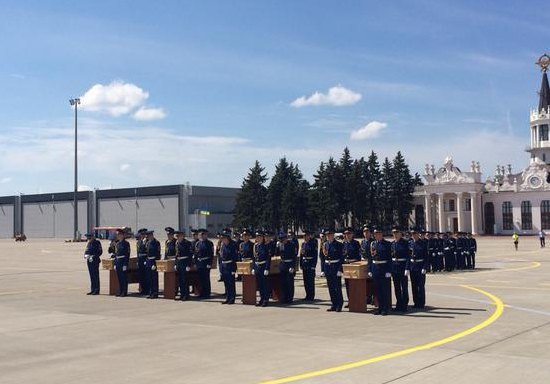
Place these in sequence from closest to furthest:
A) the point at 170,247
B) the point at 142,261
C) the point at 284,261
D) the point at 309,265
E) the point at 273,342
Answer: the point at 273,342, the point at 284,261, the point at 309,265, the point at 170,247, the point at 142,261

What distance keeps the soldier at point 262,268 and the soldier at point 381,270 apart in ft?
9.12

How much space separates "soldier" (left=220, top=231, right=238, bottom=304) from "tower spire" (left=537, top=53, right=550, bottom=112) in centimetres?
10924

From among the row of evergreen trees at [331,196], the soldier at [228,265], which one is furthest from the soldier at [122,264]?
the row of evergreen trees at [331,196]

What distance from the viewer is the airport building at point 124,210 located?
115 m

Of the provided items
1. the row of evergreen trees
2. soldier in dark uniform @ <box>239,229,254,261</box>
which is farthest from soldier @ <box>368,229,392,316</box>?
the row of evergreen trees

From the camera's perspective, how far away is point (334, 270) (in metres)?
14.8

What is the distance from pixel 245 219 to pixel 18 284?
76.6 meters

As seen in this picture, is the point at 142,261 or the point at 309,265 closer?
the point at 309,265

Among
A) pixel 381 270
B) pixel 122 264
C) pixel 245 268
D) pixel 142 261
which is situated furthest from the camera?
pixel 142 261

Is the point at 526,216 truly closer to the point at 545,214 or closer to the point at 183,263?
the point at 545,214

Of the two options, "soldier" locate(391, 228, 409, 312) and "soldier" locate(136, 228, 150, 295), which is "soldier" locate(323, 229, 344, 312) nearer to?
"soldier" locate(391, 228, 409, 312)

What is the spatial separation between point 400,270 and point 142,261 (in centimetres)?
805

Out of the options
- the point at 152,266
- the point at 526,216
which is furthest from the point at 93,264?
the point at 526,216

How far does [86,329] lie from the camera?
12305mm
